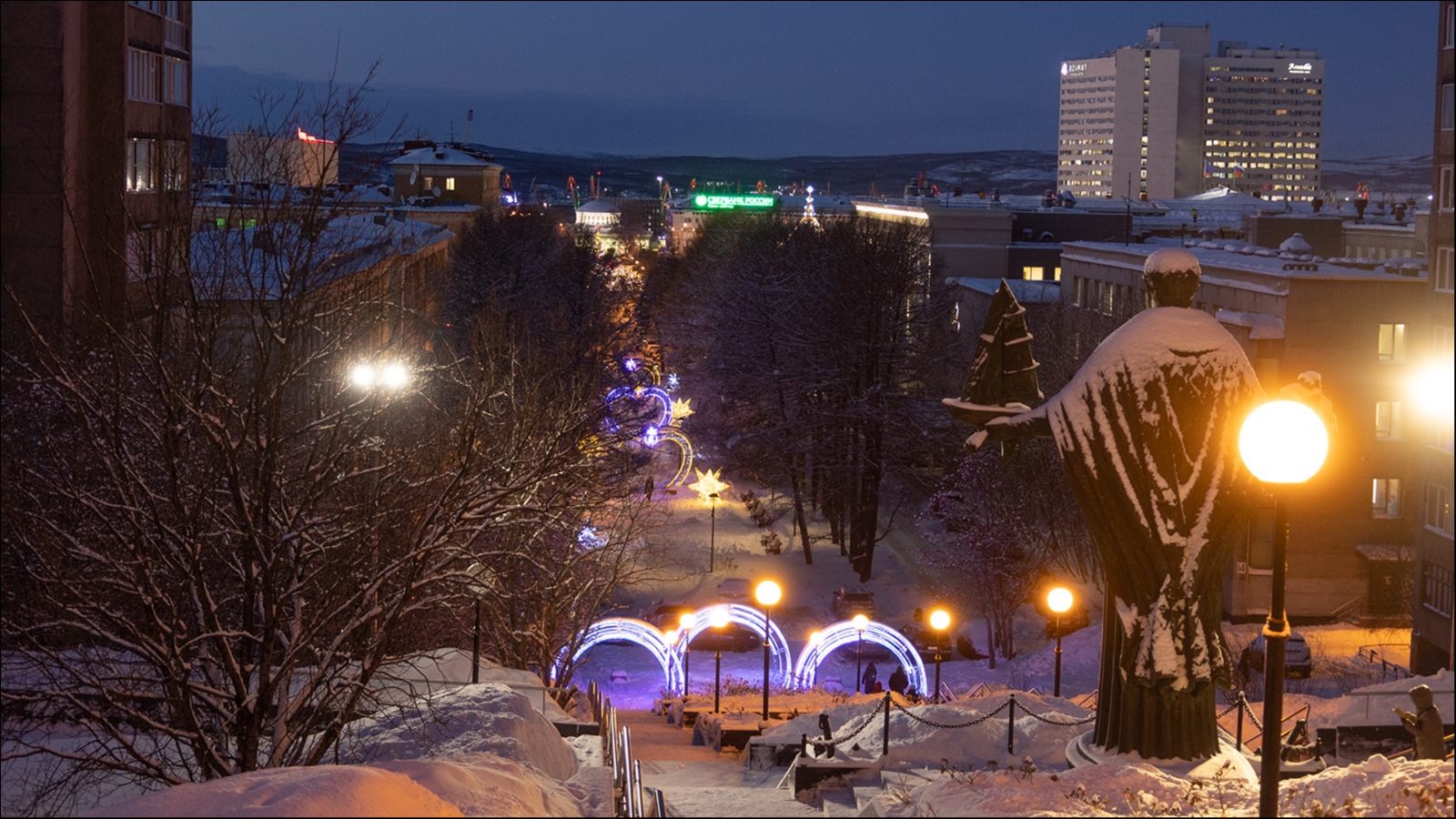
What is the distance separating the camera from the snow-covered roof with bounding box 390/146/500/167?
341 feet

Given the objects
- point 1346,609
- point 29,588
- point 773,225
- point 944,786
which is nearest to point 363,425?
point 29,588

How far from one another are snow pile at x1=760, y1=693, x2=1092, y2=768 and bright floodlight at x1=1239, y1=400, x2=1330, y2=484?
6906 mm

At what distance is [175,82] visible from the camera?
3641 centimetres

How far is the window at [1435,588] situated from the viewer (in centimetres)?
3006

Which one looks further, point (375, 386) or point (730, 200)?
point (730, 200)

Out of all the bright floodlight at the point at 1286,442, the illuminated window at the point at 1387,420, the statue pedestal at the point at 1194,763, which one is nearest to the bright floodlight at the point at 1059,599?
the statue pedestal at the point at 1194,763

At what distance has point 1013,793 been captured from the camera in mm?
9109

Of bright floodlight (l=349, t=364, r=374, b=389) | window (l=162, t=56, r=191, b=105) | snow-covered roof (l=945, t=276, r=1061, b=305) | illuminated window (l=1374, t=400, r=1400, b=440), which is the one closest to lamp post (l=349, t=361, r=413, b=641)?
bright floodlight (l=349, t=364, r=374, b=389)

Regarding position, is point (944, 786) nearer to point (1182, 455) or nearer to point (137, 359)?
point (1182, 455)

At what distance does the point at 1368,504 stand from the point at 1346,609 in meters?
2.86

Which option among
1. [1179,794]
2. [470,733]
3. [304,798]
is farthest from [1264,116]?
[304,798]

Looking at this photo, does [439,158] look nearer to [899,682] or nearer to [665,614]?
[665,614]

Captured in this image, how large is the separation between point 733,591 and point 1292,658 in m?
13.2

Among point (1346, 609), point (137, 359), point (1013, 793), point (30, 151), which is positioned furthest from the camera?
point (1346, 609)
